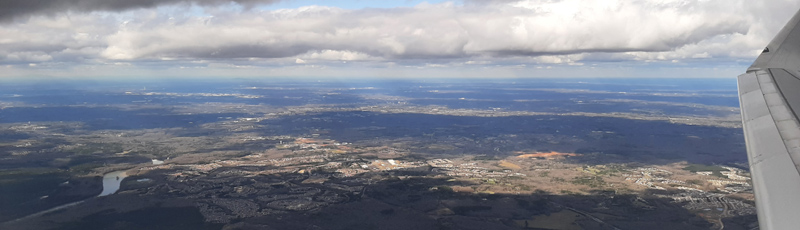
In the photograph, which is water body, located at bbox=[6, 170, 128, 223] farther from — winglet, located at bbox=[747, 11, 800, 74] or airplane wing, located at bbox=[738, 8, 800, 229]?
winglet, located at bbox=[747, 11, 800, 74]

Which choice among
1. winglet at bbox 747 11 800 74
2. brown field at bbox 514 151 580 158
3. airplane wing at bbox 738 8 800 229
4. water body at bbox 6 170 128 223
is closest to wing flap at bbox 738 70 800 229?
airplane wing at bbox 738 8 800 229

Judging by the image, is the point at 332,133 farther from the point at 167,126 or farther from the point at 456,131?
the point at 167,126

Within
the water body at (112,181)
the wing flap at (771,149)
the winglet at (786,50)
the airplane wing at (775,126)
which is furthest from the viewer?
the water body at (112,181)

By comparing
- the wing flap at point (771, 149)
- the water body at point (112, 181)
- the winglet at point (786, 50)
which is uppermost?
the winglet at point (786, 50)

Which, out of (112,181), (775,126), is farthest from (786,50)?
(112,181)

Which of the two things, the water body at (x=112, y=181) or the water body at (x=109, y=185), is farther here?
the water body at (x=112, y=181)

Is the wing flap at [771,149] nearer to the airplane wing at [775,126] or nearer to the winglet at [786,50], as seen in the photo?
the airplane wing at [775,126]

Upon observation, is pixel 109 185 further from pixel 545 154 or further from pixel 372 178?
pixel 545 154

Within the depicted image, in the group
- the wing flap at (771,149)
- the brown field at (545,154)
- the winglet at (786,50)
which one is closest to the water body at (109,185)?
the wing flap at (771,149)
